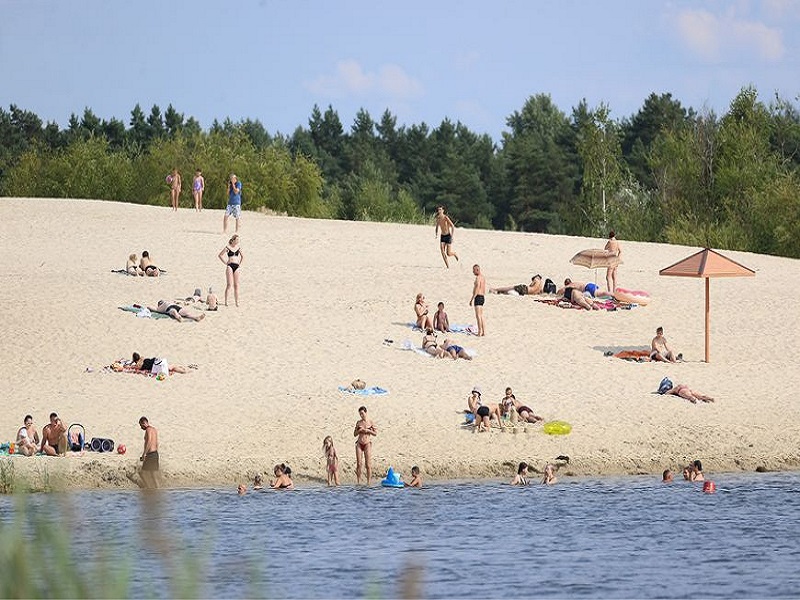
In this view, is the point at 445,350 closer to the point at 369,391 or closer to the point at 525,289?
the point at 369,391

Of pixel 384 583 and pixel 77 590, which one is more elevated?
pixel 77 590

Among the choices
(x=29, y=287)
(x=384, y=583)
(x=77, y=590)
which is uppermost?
(x=29, y=287)

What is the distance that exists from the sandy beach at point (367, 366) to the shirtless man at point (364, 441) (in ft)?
1.12

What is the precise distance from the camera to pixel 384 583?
1518 cm

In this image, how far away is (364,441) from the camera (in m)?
19.8

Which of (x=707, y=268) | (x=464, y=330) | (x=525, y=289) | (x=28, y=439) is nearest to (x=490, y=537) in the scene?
(x=28, y=439)

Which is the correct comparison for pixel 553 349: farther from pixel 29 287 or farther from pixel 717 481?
pixel 29 287

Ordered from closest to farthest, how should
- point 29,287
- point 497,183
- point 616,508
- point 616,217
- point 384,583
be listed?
1. point 384,583
2. point 616,508
3. point 29,287
4. point 616,217
5. point 497,183

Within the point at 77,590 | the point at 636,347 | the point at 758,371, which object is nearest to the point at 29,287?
the point at 636,347

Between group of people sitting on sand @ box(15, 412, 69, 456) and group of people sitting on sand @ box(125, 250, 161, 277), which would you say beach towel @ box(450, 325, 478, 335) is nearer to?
group of people sitting on sand @ box(125, 250, 161, 277)

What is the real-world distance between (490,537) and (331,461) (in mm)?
3198

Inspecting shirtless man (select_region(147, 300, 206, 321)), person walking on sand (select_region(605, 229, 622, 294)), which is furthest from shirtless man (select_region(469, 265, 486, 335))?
shirtless man (select_region(147, 300, 206, 321))

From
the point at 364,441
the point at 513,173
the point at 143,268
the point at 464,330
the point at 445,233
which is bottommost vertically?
the point at 364,441

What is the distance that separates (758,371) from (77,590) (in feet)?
76.4
